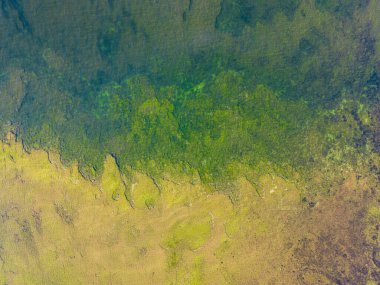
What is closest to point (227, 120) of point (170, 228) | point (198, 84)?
point (198, 84)

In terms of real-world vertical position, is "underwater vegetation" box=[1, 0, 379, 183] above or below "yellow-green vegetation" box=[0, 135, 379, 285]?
above

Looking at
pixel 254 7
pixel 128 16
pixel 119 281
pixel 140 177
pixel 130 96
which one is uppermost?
pixel 254 7

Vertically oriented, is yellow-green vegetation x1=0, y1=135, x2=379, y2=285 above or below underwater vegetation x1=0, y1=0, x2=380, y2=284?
below

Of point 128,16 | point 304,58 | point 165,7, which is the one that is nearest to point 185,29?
point 165,7

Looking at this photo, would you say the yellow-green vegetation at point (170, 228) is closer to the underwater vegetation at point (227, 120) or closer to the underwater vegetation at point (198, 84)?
the underwater vegetation at point (227, 120)

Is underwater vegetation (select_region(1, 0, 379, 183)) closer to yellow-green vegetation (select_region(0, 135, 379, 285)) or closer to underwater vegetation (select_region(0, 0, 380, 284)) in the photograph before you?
underwater vegetation (select_region(0, 0, 380, 284))

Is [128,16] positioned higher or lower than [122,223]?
higher

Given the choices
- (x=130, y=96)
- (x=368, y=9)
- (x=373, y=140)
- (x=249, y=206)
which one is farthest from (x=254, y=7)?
(x=249, y=206)

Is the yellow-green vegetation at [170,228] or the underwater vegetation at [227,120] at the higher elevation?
the underwater vegetation at [227,120]

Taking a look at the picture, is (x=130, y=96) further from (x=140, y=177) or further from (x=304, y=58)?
(x=304, y=58)

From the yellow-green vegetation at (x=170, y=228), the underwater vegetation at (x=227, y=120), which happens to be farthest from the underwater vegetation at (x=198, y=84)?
the yellow-green vegetation at (x=170, y=228)

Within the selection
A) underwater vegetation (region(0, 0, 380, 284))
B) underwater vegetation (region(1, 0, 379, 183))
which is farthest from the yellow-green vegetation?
underwater vegetation (region(1, 0, 379, 183))
